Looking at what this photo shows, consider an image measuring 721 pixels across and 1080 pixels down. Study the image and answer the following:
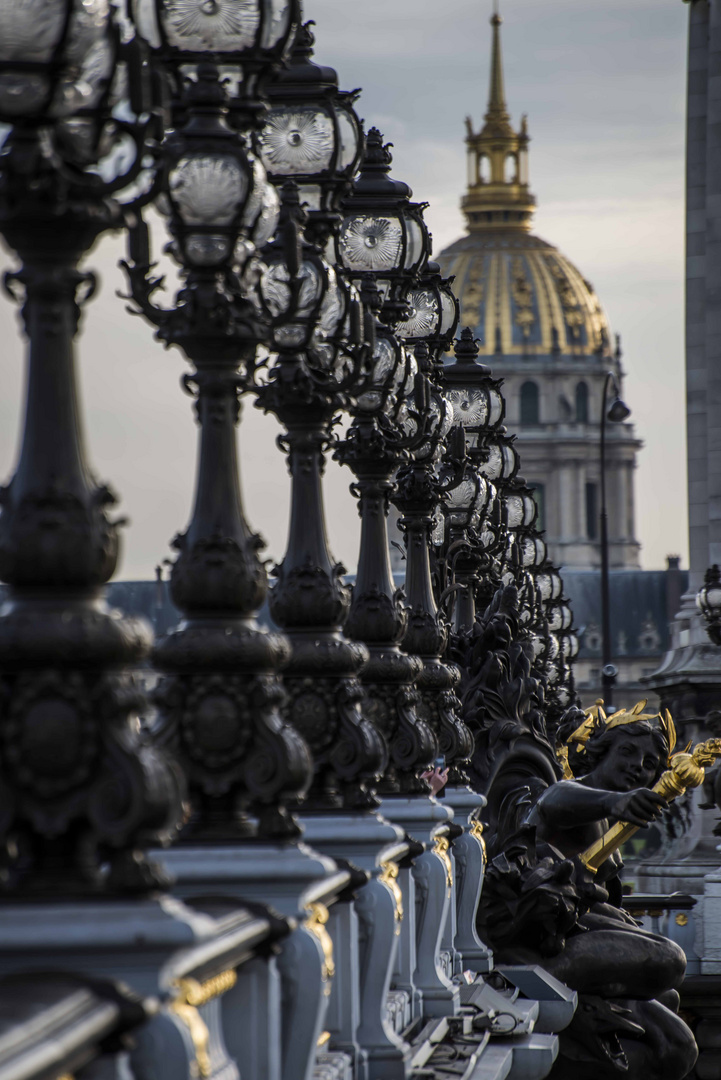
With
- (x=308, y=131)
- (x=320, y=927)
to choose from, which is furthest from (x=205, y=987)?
(x=308, y=131)

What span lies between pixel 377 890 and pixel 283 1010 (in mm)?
2353

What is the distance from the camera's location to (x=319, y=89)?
1195 cm

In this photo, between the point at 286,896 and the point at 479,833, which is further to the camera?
the point at 479,833

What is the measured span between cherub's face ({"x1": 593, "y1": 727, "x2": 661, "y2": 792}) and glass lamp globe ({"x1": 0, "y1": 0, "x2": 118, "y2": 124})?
9.23 meters

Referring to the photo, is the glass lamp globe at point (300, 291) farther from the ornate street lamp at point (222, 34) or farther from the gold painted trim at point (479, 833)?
the gold painted trim at point (479, 833)

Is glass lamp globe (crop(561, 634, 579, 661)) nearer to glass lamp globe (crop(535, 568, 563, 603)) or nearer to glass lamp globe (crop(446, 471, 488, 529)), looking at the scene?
glass lamp globe (crop(535, 568, 563, 603))

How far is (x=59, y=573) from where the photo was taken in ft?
22.5

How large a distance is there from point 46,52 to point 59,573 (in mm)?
1379

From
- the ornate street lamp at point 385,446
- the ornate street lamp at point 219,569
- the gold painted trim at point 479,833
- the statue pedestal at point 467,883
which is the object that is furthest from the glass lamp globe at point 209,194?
the gold painted trim at point 479,833

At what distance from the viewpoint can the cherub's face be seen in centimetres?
1577

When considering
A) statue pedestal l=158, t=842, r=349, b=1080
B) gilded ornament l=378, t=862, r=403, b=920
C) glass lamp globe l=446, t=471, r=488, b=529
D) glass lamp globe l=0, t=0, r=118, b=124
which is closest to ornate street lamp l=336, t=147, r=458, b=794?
gilded ornament l=378, t=862, r=403, b=920

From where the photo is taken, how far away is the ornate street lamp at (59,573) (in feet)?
22.1

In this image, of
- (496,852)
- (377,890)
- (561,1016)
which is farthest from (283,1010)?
(496,852)

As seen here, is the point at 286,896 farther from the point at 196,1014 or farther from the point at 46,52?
the point at 46,52
